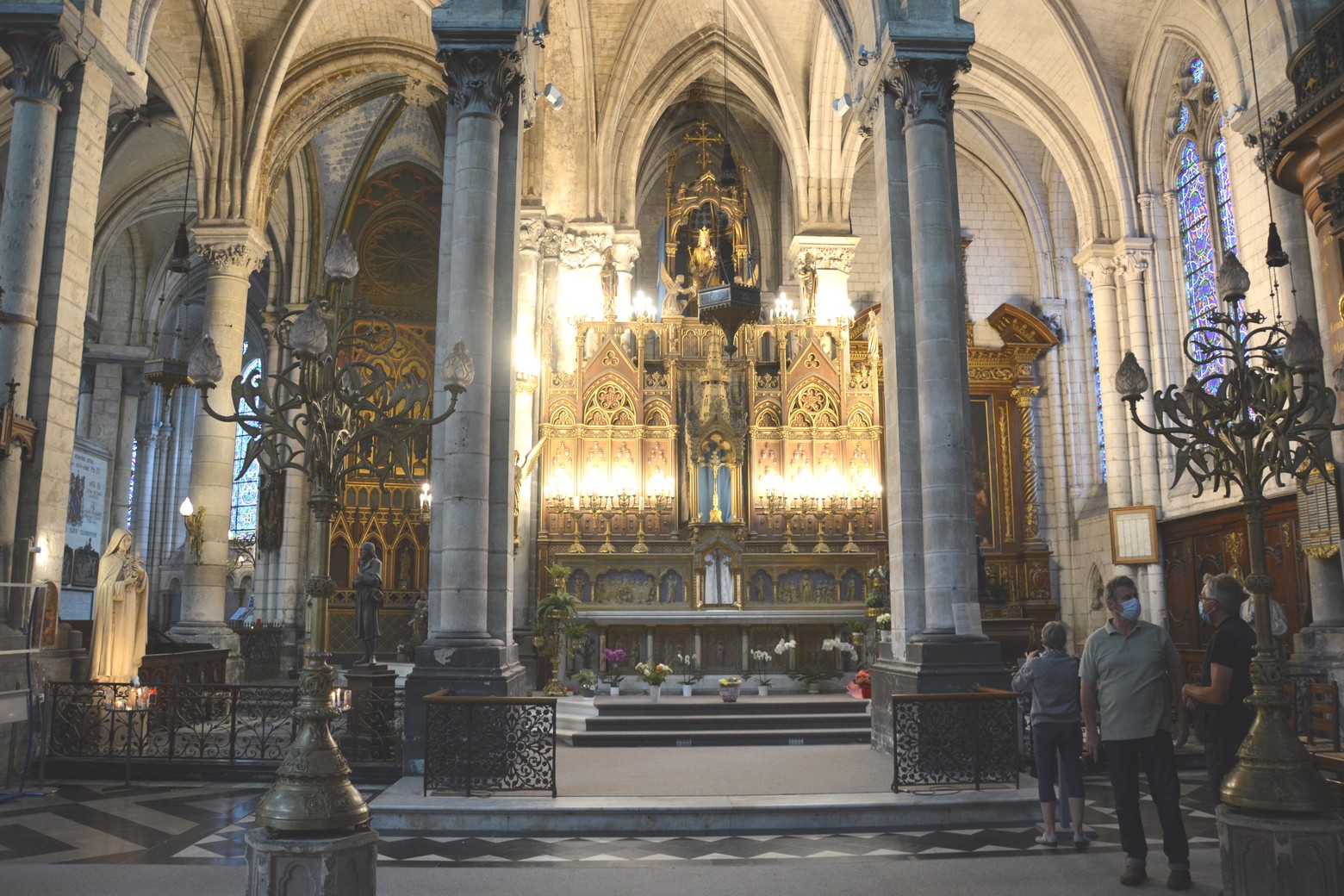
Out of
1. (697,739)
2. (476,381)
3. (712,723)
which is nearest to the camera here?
(476,381)

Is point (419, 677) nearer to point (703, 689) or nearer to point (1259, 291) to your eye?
point (703, 689)

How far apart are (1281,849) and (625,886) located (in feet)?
11.0

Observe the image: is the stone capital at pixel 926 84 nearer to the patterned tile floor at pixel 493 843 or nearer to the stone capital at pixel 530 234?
the patterned tile floor at pixel 493 843

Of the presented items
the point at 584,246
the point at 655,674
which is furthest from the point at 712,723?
the point at 584,246

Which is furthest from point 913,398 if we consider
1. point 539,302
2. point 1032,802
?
point 539,302

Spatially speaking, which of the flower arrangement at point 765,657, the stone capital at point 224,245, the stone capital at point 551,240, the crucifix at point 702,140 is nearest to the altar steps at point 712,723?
the flower arrangement at point 765,657

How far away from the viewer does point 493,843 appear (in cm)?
698

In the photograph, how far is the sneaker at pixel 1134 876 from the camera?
5.45m

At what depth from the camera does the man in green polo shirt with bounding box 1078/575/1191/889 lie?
541 cm

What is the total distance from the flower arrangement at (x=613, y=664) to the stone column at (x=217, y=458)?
558cm

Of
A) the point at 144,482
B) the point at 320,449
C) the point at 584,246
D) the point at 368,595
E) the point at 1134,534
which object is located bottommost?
the point at 368,595

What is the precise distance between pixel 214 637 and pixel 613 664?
6.10 meters

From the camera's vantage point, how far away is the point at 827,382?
17.2m

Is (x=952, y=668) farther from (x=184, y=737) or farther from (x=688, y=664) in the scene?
(x=184, y=737)
